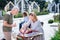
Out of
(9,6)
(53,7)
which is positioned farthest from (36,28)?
(9,6)

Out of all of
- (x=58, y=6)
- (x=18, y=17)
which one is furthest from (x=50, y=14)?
(x=18, y=17)

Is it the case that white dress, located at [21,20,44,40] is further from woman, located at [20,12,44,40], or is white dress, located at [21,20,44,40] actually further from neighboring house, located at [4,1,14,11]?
neighboring house, located at [4,1,14,11]

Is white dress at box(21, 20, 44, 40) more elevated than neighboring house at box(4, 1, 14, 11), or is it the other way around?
neighboring house at box(4, 1, 14, 11)

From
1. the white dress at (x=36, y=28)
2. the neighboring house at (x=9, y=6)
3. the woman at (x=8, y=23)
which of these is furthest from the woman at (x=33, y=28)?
the neighboring house at (x=9, y=6)

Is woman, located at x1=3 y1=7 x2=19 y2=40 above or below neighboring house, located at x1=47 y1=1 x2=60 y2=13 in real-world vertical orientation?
below

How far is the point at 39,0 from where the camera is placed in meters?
5.34

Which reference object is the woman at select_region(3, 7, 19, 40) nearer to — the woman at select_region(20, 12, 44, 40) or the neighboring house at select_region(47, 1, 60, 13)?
the woman at select_region(20, 12, 44, 40)

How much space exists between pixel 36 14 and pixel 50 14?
244 millimetres

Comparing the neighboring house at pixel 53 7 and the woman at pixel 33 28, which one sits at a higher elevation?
the neighboring house at pixel 53 7

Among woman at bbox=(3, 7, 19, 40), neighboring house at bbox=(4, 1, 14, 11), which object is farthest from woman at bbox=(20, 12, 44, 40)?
neighboring house at bbox=(4, 1, 14, 11)

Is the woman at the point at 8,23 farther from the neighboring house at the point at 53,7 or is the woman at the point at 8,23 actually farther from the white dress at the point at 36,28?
the neighboring house at the point at 53,7

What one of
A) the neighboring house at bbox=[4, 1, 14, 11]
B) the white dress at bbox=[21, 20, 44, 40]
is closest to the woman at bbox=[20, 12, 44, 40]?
the white dress at bbox=[21, 20, 44, 40]

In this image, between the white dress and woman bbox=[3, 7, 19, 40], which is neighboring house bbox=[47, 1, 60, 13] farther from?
woman bbox=[3, 7, 19, 40]

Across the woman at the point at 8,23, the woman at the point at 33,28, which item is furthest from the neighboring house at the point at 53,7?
the woman at the point at 8,23
